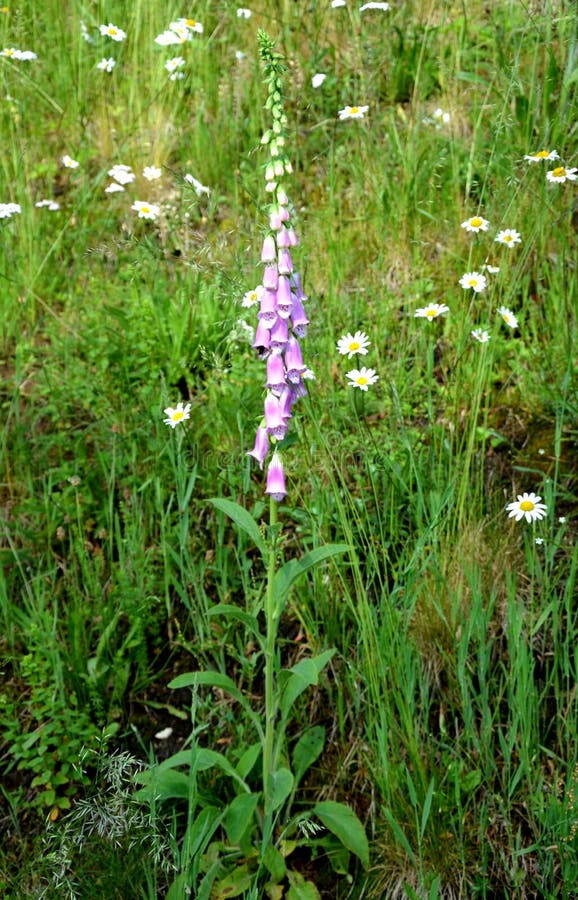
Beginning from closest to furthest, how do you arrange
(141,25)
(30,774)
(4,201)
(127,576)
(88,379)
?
(30,774)
(127,576)
(88,379)
(4,201)
(141,25)

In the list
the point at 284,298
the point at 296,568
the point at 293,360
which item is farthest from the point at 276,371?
the point at 296,568

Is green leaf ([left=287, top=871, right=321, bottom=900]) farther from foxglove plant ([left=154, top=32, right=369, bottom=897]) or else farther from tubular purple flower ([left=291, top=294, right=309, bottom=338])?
tubular purple flower ([left=291, top=294, right=309, bottom=338])

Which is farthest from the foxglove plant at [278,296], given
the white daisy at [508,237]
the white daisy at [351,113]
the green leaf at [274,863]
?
the white daisy at [351,113]

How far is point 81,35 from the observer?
3.99m

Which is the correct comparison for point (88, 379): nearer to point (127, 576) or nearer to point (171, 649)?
point (127, 576)

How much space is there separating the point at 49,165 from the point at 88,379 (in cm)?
139

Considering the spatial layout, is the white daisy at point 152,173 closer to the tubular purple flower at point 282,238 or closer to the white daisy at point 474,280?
the white daisy at point 474,280

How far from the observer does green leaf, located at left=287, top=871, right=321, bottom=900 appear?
6.66ft

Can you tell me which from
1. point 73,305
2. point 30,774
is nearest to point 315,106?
point 73,305

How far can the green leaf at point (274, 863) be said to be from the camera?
6.69ft

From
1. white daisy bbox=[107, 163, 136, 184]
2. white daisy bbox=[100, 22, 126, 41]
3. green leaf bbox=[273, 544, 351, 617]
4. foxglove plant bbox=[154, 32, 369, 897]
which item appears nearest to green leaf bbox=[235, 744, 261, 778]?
foxglove plant bbox=[154, 32, 369, 897]

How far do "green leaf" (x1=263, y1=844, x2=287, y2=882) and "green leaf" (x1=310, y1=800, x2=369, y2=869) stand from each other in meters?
0.12

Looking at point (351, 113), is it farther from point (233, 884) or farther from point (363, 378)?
point (233, 884)

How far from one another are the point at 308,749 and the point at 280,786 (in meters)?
0.22
